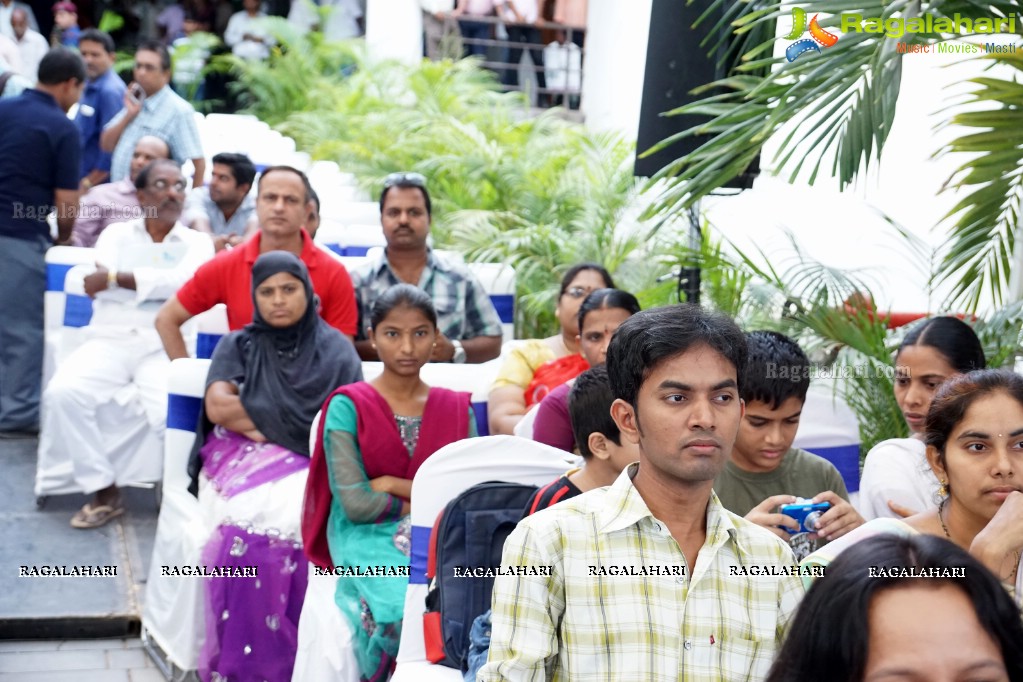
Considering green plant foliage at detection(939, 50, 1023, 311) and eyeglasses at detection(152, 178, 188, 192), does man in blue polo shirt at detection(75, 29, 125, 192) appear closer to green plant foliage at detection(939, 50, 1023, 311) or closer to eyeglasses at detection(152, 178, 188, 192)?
eyeglasses at detection(152, 178, 188, 192)

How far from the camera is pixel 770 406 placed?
9.18ft

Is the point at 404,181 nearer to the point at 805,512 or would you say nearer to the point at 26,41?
the point at 805,512

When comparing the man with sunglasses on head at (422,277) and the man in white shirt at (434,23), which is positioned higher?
the man in white shirt at (434,23)

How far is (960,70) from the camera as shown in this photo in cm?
565

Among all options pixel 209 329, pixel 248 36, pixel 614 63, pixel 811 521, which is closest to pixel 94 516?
pixel 209 329

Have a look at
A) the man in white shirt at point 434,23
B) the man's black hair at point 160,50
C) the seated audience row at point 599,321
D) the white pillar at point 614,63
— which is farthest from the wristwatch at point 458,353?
the man in white shirt at point 434,23

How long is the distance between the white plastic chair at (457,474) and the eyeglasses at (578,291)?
1324 millimetres

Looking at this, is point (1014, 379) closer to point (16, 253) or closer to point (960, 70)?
point (960, 70)

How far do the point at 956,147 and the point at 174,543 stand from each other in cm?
265

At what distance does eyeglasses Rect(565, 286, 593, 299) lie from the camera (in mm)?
4309

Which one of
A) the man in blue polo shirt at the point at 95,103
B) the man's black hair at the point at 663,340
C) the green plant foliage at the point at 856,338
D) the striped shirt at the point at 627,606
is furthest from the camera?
the man in blue polo shirt at the point at 95,103

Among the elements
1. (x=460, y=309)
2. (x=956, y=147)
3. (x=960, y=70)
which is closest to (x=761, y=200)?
(x=960, y=70)

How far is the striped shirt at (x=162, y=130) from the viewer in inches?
298

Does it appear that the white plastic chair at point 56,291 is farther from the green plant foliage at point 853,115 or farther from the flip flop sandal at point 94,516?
the green plant foliage at point 853,115
